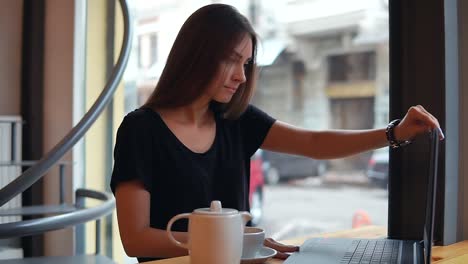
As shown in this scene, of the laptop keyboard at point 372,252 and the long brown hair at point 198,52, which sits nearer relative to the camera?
the laptop keyboard at point 372,252

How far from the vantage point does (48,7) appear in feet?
9.07

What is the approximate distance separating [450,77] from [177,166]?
0.74 m

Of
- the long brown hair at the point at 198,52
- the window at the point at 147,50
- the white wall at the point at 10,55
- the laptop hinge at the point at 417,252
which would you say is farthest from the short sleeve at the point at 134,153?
the white wall at the point at 10,55

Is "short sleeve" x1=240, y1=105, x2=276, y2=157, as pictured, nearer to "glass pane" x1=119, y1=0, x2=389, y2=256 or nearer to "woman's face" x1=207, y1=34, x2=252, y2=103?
"woman's face" x1=207, y1=34, x2=252, y2=103

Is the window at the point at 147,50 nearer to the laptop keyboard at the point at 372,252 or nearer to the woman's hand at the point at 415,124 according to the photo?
the woman's hand at the point at 415,124

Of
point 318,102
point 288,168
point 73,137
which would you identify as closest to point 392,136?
point 73,137

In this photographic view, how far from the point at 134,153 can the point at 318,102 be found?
17.2 ft

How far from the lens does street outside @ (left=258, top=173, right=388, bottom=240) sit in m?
4.57

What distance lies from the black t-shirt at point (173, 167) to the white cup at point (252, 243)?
0.34 meters

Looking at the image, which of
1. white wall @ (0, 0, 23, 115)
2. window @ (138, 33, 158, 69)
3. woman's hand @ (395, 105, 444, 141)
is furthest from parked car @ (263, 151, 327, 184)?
woman's hand @ (395, 105, 444, 141)

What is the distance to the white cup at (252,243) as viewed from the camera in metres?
0.95

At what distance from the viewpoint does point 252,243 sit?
96 cm

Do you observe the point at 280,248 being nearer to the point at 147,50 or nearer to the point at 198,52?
the point at 198,52

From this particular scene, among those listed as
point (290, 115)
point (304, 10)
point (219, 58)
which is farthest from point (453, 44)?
point (290, 115)
